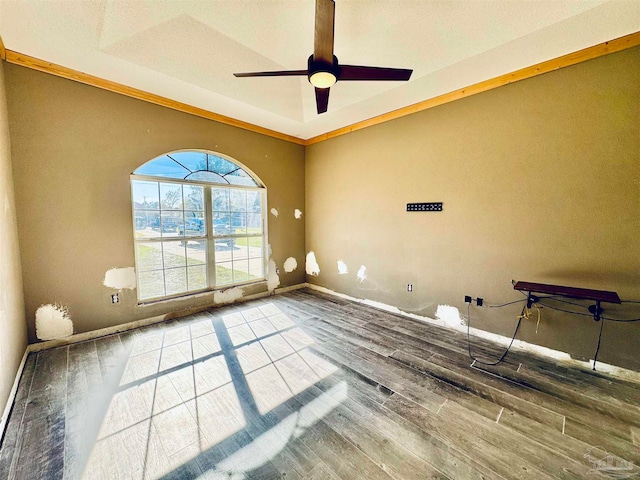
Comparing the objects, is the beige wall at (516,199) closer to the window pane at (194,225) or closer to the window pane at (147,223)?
the window pane at (194,225)

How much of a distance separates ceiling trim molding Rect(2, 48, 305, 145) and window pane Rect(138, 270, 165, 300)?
7.46ft

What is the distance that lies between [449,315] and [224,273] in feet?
11.3

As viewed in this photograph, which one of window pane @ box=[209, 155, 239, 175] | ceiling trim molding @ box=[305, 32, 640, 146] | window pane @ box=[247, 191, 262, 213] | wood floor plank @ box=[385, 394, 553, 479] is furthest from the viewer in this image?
window pane @ box=[247, 191, 262, 213]

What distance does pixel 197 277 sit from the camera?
392 cm

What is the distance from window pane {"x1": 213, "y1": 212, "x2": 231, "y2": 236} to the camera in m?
4.07

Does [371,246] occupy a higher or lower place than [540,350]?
higher

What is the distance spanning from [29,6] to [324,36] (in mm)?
2319

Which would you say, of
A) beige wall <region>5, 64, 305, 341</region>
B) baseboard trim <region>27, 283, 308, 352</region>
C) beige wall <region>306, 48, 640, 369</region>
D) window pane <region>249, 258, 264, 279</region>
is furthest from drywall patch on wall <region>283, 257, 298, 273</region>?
beige wall <region>5, 64, 305, 341</region>

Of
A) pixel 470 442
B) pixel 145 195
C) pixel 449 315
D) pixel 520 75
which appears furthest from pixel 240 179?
pixel 470 442

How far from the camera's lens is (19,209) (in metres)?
2.55

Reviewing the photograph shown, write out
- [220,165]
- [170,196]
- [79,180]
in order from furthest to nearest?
[220,165] < [170,196] < [79,180]

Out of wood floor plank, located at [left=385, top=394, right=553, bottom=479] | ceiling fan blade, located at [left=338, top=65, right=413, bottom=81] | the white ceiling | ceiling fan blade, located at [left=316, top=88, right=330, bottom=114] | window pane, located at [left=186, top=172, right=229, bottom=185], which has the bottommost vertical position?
wood floor plank, located at [left=385, top=394, right=553, bottom=479]

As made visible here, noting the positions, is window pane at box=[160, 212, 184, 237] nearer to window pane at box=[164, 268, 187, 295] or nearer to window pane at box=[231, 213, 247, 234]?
window pane at box=[164, 268, 187, 295]

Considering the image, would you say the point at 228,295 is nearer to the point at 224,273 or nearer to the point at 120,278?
the point at 224,273
